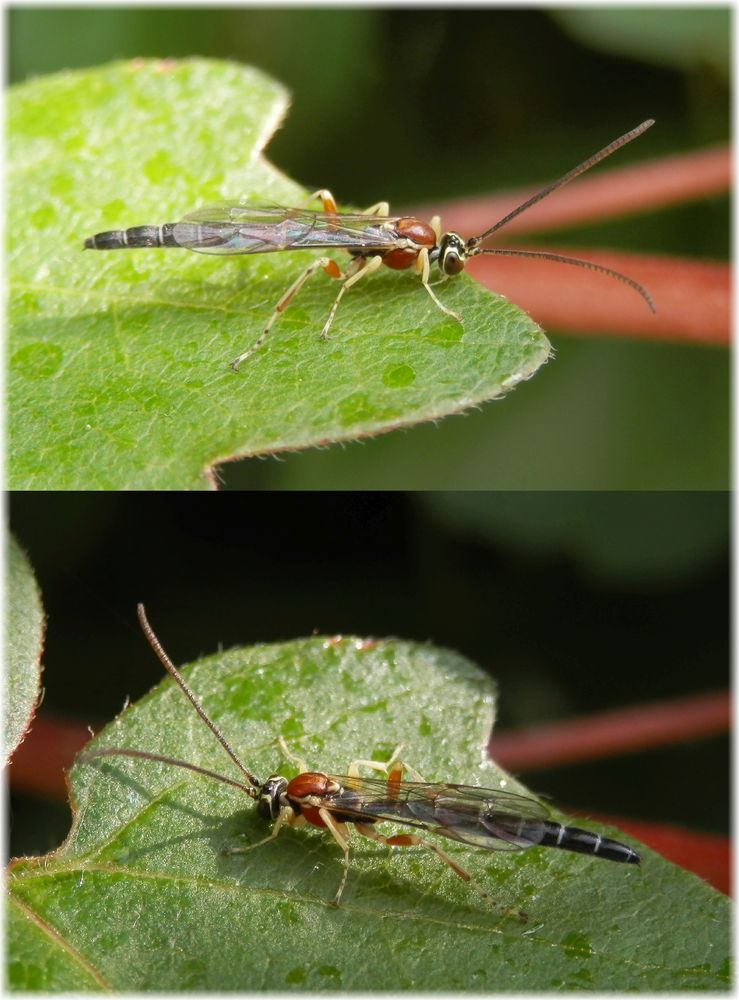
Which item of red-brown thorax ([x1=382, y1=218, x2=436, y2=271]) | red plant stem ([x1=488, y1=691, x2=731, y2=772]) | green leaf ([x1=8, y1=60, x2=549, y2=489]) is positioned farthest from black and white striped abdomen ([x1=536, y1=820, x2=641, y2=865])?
red-brown thorax ([x1=382, y1=218, x2=436, y2=271])

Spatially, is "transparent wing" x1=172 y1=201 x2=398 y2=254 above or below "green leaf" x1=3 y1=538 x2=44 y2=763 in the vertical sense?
above

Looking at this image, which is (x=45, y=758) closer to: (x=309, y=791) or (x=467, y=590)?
(x=309, y=791)

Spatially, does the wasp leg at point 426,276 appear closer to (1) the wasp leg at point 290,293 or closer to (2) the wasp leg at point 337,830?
(1) the wasp leg at point 290,293

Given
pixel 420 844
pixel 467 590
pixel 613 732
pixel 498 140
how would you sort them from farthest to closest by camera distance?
pixel 498 140 < pixel 467 590 < pixel 613 732 < pixel 420 844

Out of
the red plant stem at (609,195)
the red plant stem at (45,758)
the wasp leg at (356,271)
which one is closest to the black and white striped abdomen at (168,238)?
the wasp leg at (356,271)

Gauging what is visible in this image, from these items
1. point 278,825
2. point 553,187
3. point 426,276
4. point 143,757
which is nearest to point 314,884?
point 278,825

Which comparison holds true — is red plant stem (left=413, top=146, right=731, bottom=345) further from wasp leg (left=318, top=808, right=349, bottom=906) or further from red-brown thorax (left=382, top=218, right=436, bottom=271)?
wasp leg (left=318, top=808, right=349, bottom=906)

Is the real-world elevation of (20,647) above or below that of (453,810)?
above
